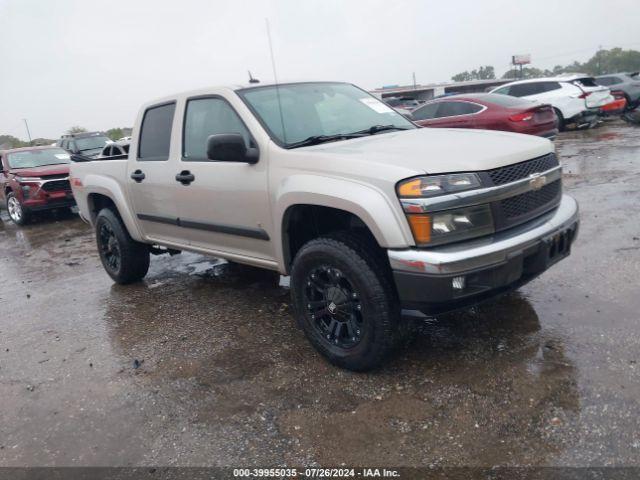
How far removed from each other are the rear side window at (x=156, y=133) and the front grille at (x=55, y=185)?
697cm

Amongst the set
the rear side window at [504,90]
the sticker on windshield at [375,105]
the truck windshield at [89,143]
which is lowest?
the rear side window at [504,90]

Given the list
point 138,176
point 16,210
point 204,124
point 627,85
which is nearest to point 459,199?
point 204,124

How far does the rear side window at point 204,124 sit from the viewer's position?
395 centimetres

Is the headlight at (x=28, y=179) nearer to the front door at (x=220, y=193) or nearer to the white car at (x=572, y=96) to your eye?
the front door at (x=220, y=193)

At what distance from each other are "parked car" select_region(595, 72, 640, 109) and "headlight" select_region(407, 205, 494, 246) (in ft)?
54.7

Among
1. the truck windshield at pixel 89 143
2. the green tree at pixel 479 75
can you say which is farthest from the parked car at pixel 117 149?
the green tree at pixel 479 75

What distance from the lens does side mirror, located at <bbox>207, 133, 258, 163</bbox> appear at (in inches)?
135

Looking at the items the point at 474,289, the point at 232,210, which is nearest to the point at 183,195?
the point at 232,210

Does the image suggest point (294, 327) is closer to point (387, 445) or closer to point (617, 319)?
point (387, 445)

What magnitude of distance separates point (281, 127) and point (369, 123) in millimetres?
760

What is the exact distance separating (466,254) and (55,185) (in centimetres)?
1027

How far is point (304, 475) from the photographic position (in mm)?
2445

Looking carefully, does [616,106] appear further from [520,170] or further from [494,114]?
[520,170]

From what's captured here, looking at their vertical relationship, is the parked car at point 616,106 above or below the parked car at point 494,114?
below
